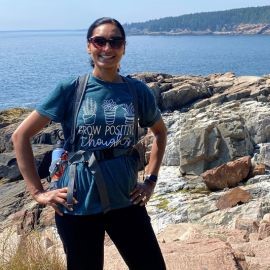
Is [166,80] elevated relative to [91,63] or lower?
lower

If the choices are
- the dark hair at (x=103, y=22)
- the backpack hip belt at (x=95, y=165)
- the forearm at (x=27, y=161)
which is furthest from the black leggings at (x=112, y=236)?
the dark hair at (x=103, y=22)

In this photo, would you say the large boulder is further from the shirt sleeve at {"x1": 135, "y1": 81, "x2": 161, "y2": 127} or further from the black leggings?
the black leggings

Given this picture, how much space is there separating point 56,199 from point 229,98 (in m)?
20.0

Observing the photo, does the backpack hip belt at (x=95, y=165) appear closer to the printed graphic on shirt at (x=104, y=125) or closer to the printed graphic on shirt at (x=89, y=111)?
the printed graphic on shirt at (x=104, y=125)

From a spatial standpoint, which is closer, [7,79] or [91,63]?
[91,63]

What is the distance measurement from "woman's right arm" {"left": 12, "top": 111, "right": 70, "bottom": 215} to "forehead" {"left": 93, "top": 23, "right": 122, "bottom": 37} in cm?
68

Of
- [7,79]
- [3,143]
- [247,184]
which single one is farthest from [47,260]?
[7,79]

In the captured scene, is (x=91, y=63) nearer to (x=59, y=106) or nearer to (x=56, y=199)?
(x=59, y=106)

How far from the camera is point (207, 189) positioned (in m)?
14.0

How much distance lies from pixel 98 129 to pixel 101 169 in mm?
258

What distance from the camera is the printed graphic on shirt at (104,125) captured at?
3.61 meters

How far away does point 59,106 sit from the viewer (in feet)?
11.9

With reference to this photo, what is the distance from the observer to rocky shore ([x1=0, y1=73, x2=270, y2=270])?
19.4 feet

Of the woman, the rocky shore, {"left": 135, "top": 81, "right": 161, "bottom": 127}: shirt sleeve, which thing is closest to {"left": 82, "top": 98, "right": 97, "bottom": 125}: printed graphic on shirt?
the woman
